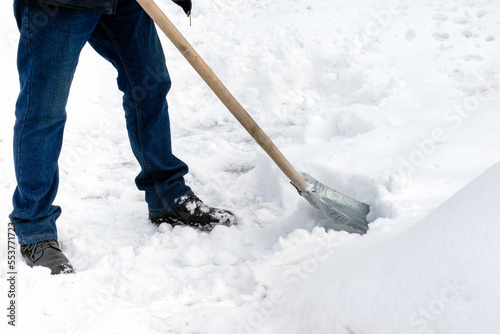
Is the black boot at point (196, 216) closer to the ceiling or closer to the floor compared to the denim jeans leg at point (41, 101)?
closer to the floor

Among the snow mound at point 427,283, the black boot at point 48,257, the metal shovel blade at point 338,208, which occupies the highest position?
the snow mound at point 427,283

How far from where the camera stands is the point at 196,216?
2.34 metres

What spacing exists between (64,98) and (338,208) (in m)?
1.08

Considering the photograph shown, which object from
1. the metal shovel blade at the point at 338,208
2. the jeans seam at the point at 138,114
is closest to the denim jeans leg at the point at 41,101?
the jeans seam at the point at 138,114

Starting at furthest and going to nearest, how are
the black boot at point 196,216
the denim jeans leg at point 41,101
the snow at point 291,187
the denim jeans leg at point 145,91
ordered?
the black boot at point 196,216 < the denim jeans leg at point 145,91 < the denim jeans leg at point 41,101 < the snow at point 291,187

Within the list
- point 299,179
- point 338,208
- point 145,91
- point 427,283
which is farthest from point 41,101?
point 427,283

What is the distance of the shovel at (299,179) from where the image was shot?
1.94m

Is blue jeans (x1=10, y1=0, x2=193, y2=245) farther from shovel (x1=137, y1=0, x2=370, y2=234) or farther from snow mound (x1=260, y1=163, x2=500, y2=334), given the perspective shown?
snow mound (x1=260, y1=163, x2=500, y2=334)

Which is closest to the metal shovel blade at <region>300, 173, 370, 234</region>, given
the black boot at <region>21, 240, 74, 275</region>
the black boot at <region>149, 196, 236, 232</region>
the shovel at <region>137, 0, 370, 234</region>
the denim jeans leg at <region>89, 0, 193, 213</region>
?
the shovel at <region>137, 0, 370, 234</region>

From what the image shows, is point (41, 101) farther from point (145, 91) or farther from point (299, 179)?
point (299, 179)

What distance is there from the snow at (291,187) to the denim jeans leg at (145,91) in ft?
0.65

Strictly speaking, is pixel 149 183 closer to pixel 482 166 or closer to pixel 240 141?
pixel 240 141

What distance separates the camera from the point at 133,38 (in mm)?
2051

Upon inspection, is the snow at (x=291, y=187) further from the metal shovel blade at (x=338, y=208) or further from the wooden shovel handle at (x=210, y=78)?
the wooden shovel handle at (x=210, y=78)
